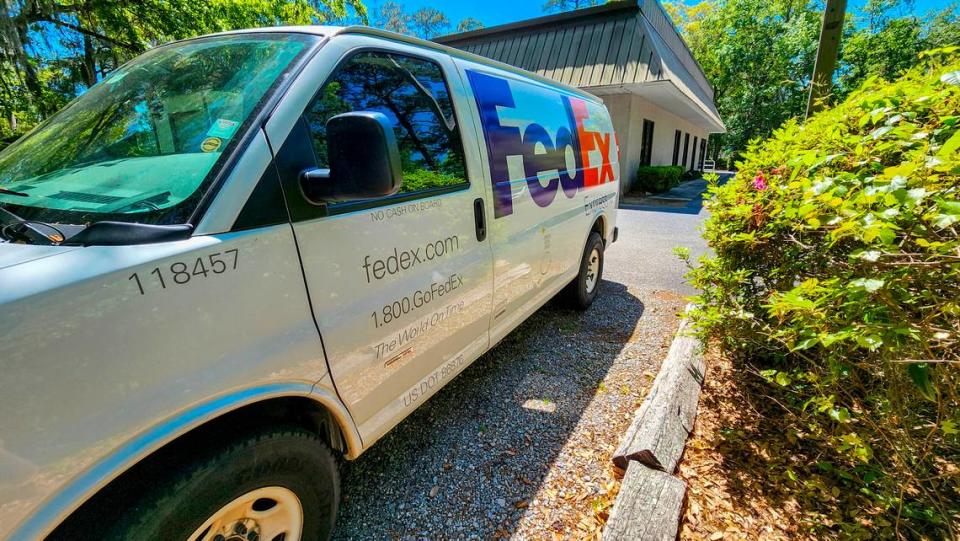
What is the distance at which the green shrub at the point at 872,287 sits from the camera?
1.48 m

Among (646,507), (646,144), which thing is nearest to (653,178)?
(646,144)

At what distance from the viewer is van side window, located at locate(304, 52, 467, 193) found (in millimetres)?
1752

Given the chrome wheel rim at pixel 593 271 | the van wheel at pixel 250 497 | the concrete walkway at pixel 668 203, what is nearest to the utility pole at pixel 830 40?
the chrome wheel rim at pixel 593 271

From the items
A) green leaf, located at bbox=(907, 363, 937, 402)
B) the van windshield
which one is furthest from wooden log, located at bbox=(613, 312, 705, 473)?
the van windshield

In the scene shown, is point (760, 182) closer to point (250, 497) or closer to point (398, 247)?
point (398, 247)

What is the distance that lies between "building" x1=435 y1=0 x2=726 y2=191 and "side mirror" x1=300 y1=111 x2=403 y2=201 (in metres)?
10.6

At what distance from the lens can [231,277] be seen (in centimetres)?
135

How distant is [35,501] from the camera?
3.34ft

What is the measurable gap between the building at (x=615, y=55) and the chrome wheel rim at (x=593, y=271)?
7415 millimetres

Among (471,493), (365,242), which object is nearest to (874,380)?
(471,493)

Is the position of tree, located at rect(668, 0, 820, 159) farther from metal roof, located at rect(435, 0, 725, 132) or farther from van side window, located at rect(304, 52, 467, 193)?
van side window, located at rect(304, 52, 467, 193)

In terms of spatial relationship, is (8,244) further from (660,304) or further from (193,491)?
(660,304)

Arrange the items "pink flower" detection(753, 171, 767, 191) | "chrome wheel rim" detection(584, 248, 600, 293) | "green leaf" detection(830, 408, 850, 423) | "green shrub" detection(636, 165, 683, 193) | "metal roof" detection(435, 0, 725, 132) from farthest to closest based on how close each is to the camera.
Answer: "green shrub" detection(636, 165, 683, 193), "metal roof" detection(435, 0, 725, 132), "chrome wheel rim" detection(584, 248, 600, 293), "pink flower" detection(753, 171, 767, 191), "green leaf" detection(830, 408, 850, 423)

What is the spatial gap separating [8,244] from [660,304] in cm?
511
